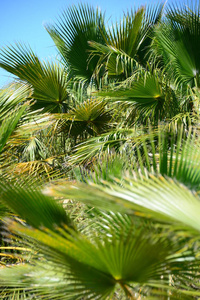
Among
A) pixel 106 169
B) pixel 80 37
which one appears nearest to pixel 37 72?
pixel 80 37

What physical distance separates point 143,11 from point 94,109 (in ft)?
5.27

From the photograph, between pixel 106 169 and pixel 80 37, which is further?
pixel 80 37

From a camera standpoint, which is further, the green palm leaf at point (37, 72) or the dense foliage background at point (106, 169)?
the green palm leaf at point (37, 72)

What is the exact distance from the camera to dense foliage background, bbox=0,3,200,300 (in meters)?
1.20

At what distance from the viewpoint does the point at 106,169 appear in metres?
2.15

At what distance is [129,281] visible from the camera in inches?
48.4

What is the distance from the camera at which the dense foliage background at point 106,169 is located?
3.94 feet

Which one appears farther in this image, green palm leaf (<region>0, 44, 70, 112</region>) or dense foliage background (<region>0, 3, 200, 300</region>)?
green palm leaf (<region>0, 44, 70, 112</region>)

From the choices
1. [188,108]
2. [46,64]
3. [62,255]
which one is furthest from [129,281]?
[46,64]

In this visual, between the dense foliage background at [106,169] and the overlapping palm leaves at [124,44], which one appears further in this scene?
the overlapping palm leaves at [124,44]

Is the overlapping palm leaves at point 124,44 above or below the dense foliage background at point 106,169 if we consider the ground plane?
above

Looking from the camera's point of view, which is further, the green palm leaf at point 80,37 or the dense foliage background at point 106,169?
the green palm leaf at point 80,37

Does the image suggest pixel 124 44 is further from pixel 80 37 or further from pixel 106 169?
pixel 106 169

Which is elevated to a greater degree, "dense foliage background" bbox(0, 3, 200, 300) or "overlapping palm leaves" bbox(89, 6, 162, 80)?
"overlapping palm leaves" bbox(89, 6, 162, 80)
